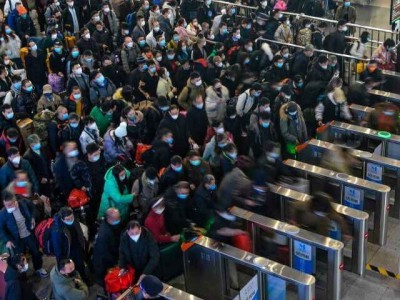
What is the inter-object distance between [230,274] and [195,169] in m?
1.60

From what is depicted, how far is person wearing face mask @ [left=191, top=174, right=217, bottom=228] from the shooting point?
8.56m

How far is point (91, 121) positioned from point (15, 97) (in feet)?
7.12

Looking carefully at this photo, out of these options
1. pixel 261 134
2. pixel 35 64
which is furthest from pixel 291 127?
pixel 35 64

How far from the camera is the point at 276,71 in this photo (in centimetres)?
1251

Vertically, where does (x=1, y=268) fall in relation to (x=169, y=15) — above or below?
below

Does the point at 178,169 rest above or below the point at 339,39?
below

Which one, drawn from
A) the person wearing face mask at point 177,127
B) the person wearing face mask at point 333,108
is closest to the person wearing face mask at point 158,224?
the person wearing face mask at point 177,127

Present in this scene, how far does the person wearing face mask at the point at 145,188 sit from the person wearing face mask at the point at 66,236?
0.89 m

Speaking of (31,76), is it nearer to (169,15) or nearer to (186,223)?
(169,15)

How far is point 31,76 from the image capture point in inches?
527

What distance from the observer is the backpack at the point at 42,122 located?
1056 cm

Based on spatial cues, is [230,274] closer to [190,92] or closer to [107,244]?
[107,244]

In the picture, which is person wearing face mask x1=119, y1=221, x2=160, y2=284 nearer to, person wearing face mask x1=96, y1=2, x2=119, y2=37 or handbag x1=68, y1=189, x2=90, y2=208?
handbag x1=68, y1=189, x2=90, y2=208

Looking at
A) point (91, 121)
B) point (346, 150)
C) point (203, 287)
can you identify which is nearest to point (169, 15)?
point (91, 121)
